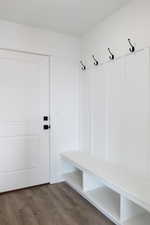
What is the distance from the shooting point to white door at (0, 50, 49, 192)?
9.20 ft

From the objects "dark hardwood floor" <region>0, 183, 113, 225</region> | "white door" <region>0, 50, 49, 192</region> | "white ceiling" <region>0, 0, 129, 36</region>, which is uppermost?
"white ceiling" <region>0, 0, 129, 36</region>

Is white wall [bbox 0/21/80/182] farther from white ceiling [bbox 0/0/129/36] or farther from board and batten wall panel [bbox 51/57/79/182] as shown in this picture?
white ceiling [bbox 0/0/129/36]

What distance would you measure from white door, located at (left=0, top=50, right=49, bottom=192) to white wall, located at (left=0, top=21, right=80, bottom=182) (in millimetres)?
119

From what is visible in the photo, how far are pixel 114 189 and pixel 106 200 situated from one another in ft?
1.63

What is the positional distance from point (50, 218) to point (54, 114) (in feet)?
5.05

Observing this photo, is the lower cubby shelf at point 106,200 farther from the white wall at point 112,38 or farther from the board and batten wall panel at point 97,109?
the white wall at point 112,38

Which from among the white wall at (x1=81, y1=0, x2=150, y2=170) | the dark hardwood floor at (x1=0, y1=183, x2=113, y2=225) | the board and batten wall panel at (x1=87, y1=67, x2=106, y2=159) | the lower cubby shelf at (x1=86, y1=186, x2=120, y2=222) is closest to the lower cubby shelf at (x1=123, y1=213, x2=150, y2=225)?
the lower cubby shelf at (x1=86, y1=186, x2=120, y2=222)

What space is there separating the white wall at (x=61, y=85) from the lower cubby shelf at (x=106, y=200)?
907 millimetres

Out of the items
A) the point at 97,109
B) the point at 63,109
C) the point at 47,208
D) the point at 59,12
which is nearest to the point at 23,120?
the point at 63,109

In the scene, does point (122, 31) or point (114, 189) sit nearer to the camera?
point (114, 189)

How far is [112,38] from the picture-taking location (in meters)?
2.58

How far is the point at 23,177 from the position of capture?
2.96 meters

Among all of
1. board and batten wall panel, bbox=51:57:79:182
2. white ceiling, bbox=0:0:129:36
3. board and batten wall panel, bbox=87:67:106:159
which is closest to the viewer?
white ceiling, bbox=0:0:129:36

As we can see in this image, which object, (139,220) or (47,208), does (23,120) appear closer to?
(47,208)
